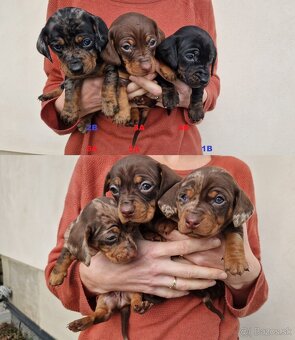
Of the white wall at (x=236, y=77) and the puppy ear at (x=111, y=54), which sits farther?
the white wall at (x=236, y=77)

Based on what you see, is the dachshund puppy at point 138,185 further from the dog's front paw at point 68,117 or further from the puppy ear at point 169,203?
the dog's front paw at point 68,117

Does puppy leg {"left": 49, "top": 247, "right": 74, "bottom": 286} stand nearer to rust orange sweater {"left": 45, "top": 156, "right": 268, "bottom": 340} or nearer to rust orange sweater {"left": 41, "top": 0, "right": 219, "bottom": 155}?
rust orange sweater {"left": 45, "top": 156, "right": 268, "bottom": 340}

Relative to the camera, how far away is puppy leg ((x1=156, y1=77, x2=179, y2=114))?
2.46ft

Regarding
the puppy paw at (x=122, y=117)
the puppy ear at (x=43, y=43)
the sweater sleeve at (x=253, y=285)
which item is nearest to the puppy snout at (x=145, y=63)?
the puppy paw at (x=122, y=117)

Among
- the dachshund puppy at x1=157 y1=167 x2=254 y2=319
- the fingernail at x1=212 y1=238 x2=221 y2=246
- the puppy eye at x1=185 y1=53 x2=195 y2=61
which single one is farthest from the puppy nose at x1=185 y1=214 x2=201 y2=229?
the puppy eye at x1=185 y1=53 x2=195 y2=61

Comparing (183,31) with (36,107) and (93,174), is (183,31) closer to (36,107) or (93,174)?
(93,174)

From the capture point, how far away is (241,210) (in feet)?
2.39

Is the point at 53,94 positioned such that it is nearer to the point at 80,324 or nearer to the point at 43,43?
the point at 43,43

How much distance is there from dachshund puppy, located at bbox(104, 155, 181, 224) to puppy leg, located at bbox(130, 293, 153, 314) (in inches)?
8.4

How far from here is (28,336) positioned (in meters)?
1.75

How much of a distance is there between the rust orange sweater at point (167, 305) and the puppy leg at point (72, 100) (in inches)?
6.0

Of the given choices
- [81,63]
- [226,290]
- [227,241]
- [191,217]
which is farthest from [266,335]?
[81,63]

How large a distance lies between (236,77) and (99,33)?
0.79 m

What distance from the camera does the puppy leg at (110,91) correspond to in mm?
734
